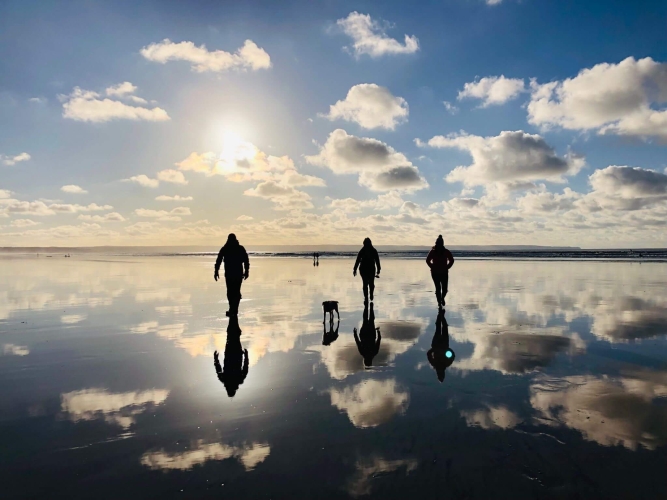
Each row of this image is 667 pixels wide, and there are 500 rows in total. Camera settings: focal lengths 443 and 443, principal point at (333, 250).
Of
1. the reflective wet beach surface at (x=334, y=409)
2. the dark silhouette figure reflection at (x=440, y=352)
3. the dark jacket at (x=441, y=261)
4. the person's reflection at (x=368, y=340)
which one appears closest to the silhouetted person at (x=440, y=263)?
the dark jacket at (x=441, y=261)

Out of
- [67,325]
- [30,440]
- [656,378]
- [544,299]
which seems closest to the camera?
[30,440]

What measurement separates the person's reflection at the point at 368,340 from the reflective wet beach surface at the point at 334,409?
0.31 feet

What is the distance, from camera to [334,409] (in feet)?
21.3

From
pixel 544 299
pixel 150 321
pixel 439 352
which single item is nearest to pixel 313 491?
pixel 439 352

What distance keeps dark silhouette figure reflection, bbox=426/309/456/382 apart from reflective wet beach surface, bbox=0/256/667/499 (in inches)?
2.8

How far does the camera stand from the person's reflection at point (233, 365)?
25.9 feet

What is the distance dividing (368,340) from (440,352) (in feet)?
Answer: 6.99

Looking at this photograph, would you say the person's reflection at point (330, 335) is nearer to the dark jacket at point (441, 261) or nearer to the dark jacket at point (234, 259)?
the dark jacket at point (234, 259)

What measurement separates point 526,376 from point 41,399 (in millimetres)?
8236

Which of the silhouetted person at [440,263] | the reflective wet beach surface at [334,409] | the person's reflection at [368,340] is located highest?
the silhouetted person at [440,263]

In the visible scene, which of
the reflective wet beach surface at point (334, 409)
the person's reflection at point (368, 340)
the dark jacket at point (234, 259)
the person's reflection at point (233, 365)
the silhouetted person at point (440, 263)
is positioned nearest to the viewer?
the reflective wet beach surface at point (334, 409)

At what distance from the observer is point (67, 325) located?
45.0 feet

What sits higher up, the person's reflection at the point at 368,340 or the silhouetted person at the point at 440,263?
the silhouetted person at the point at 440,263

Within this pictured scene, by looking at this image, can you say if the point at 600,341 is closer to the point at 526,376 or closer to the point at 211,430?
the point at 526,376
